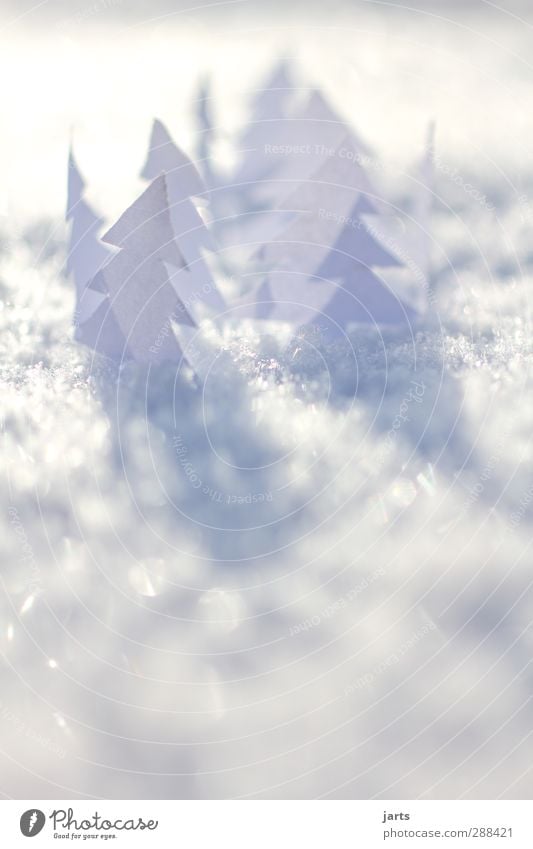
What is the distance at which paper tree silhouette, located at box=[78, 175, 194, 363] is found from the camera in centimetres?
144

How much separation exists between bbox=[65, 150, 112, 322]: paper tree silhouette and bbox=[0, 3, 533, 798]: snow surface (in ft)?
0.07

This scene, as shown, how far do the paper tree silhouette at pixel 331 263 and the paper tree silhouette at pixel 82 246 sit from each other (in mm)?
261

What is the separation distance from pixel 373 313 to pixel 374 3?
0.55 meters

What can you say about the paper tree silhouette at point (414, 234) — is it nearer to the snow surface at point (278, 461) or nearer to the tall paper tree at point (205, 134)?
the snow surface at point (278, 461)

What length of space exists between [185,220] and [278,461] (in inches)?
17.8

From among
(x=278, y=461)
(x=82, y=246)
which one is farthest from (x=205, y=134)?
(x=278, y=461)

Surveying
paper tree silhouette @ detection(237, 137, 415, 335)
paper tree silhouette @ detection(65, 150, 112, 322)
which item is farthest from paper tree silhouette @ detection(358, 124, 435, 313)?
paper tree silhouette @ detection(65, 150, 112, 322)

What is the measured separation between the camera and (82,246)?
1439 millimetres

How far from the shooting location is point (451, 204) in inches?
57.0

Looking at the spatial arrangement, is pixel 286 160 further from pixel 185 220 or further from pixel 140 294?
pixel 140 294

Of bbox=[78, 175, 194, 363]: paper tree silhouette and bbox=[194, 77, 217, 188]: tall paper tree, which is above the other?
bbox=[194, 77, 217, 188]: tall paper tree

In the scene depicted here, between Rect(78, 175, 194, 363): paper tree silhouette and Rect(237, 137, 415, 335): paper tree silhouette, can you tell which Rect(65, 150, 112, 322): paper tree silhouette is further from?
Rect(237, 137, 415, 335): paper tree silhouette
